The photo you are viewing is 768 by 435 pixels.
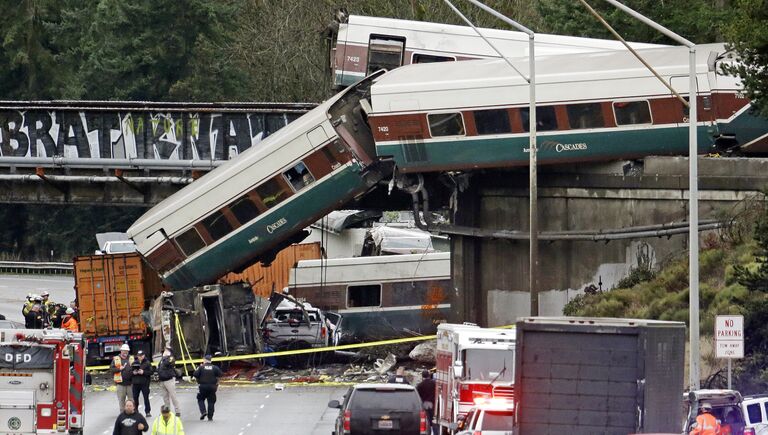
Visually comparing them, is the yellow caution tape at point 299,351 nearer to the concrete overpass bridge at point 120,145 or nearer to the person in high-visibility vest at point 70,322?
the person in high-visibility vest at point 70,322

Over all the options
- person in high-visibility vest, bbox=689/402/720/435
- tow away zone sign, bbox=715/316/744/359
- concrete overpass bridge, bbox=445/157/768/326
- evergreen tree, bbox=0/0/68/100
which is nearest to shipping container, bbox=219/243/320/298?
concrete overpass bridge, bbox=445/157/768/326

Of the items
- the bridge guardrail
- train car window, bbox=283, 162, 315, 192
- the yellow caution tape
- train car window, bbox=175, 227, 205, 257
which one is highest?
train car window, bbox=283, 162, 315, 192

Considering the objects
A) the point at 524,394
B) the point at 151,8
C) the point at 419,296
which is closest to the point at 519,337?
the point at 524,394

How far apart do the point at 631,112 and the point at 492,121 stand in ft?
11.0

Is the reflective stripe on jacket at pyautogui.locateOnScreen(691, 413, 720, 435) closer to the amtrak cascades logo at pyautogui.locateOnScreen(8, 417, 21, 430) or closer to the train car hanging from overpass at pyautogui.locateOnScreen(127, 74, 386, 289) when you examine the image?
the amtrak cascades logo at pyautogui.locateOnScreen(8, 417, 21, 430)

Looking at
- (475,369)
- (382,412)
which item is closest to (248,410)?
(475,369)

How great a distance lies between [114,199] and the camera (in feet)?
160

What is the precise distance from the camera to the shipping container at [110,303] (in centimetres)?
4072

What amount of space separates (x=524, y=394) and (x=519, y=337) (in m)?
0.74

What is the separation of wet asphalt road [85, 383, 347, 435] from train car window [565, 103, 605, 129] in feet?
27.6

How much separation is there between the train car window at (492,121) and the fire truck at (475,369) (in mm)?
12459

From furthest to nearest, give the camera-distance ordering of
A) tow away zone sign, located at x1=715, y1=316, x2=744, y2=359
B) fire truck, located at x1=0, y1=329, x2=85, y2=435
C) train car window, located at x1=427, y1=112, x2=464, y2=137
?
1. train car window, located at x1=427, y1=112, x2=464, y2=137
2. tow away zone sign, located at x1=715, y1=316, x2=744, y2=359
3. fire truck, located at x1=0, y1=329, x2=85, y2=435

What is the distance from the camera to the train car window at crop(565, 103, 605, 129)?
127 feet

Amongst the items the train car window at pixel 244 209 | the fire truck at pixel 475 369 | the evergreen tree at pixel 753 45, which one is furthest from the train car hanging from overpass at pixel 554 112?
the fire truck at pixel 475 369
